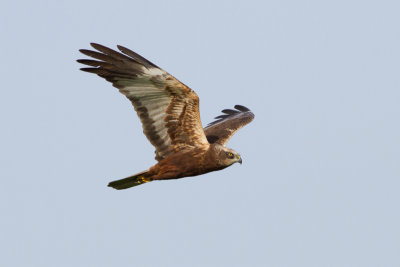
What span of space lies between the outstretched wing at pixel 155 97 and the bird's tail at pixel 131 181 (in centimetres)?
50

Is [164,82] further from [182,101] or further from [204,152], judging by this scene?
[204,152]

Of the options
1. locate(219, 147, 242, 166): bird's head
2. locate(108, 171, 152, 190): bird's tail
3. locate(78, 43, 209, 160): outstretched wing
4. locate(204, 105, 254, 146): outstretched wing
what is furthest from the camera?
locate(204, 105, 254, 146): outstretched wing

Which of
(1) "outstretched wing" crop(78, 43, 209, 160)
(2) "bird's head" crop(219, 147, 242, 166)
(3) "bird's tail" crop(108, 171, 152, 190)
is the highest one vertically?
(1) "outstretched wing" crop(78, 43, 209, 160)

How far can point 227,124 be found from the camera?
17.4m

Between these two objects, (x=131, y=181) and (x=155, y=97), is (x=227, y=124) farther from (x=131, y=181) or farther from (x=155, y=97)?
(x=155, y=97)

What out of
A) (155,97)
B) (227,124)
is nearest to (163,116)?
(155,97)

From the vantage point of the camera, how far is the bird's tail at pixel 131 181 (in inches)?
556

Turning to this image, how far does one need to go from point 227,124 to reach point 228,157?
11.8 feet

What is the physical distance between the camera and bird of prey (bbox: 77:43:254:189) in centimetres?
1291

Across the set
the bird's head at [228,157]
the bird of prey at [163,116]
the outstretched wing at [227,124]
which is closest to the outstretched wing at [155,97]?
the bird of prey at [163,116]

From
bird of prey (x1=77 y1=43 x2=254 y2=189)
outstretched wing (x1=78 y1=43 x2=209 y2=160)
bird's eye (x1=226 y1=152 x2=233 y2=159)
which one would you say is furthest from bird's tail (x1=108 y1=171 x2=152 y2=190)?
bird's eye (x1=226 y1=152 x2=233 y2=159)

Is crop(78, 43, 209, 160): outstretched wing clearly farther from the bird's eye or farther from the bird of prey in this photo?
the bird's eye

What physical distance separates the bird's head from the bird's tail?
160 cm

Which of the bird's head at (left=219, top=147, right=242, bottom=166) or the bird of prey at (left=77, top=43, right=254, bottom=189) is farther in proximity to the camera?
A: the bird's head at (left=219, top=147, right=242, bottom=166)
